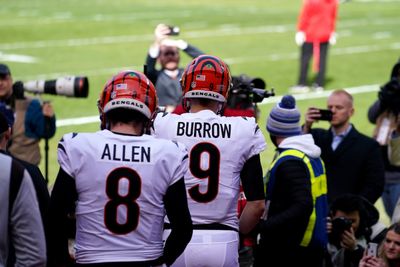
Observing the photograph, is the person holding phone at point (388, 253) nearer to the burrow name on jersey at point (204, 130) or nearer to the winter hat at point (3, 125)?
the burrow name on jersey at point (204, 130)

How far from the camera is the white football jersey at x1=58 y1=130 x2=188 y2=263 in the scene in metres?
5.28

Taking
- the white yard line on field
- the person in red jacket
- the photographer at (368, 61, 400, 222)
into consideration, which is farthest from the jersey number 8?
the white yard line on field

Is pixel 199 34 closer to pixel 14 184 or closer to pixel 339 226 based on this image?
pixel 339 226

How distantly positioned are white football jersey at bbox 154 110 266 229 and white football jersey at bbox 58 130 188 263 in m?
0.71

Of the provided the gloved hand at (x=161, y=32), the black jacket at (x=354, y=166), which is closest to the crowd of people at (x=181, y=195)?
the black jacket at (x=354, y=166)

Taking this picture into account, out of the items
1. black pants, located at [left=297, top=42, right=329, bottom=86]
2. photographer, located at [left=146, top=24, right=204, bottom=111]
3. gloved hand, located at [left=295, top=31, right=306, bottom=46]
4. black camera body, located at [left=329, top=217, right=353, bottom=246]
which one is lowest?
black camera body, located at [left=329, top=217, right=353, bottom=246]

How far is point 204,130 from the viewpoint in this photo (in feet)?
19.9

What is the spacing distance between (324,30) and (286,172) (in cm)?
1301

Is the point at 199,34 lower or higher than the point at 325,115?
higher

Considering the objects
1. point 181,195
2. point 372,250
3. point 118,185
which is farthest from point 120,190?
point 372,250

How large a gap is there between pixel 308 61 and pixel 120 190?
14.6 meters

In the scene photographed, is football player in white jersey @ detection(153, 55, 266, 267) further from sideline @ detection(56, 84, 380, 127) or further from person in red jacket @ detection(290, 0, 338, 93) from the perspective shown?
person in red jacket @ detection(290, 0, 338, 93)

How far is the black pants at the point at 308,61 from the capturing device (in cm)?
1953

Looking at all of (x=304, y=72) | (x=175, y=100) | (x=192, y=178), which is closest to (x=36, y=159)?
(x=175, y=100)
